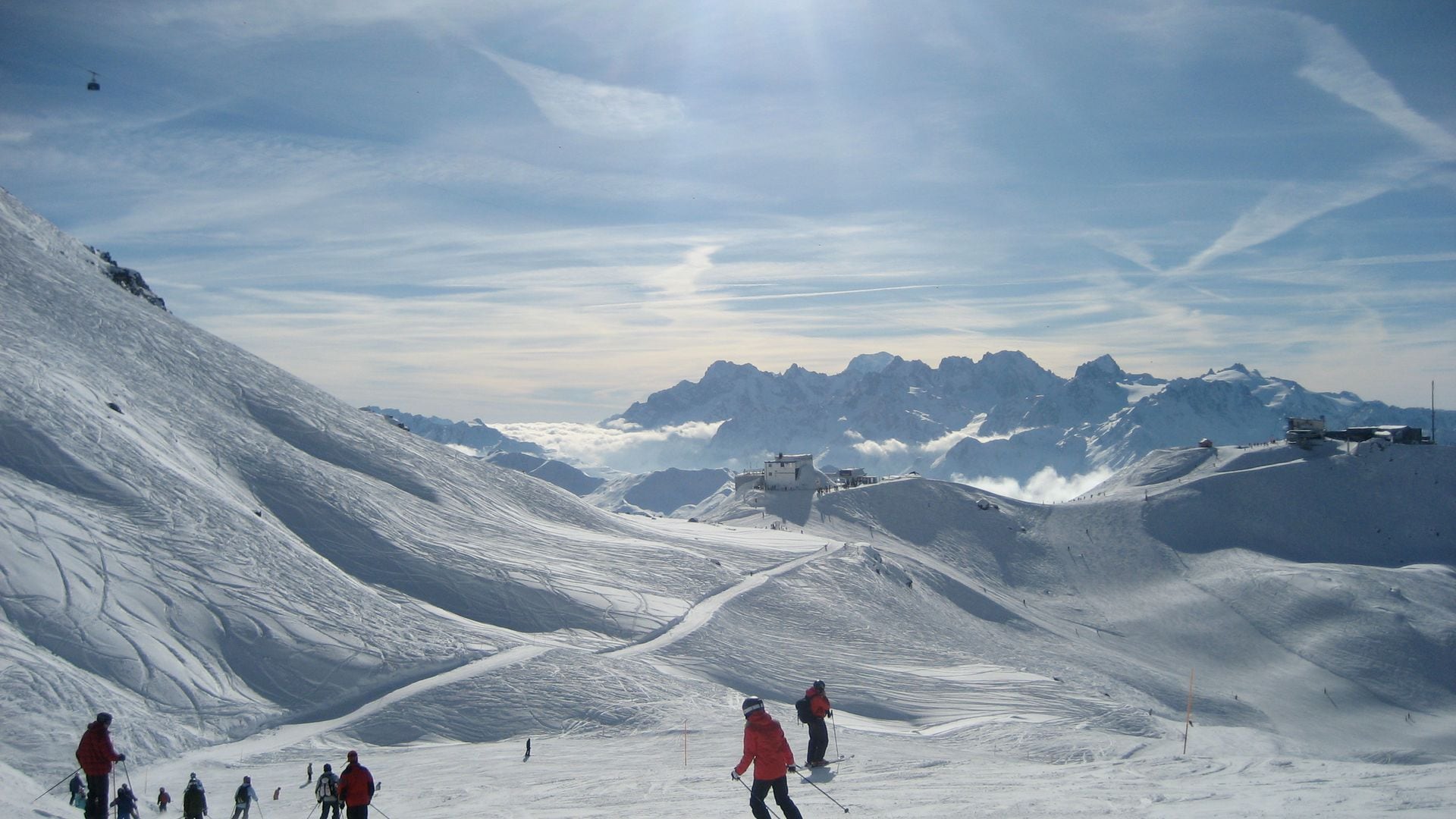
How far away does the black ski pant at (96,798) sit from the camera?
15.5 m

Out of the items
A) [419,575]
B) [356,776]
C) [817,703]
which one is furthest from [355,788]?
[419,575]

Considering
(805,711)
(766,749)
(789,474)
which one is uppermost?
(789,474)

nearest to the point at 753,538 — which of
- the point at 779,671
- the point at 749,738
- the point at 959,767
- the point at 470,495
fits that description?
the point at 470,495

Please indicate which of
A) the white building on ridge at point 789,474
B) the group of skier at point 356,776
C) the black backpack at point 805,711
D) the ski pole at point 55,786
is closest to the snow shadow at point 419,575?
the group of skier at point 356,776

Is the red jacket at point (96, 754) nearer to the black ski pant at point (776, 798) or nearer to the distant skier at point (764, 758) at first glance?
the distant skier at point (764, 758)

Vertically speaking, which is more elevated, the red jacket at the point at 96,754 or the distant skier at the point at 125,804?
the red jacket at the point at 96,754

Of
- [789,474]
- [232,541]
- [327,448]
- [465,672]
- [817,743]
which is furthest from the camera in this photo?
[789,474]

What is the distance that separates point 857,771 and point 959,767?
286cm

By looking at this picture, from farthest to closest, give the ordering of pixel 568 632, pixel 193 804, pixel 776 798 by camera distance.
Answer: pixel 568 632
pixel 193 804
pixel 776 798

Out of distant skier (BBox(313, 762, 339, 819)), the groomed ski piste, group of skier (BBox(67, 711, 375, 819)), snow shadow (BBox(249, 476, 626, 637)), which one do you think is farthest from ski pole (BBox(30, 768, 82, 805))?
snow shadow (BBox(249, 476, 626, 637))

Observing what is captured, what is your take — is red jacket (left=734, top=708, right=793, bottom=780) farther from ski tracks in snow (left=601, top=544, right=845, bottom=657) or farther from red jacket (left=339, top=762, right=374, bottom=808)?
ski tracks in snow (left=601, top=544, right=845, bottom=657)

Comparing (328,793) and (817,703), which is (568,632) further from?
(817,703)

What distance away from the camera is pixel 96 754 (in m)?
15.7

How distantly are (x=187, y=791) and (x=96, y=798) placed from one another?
1893mm
